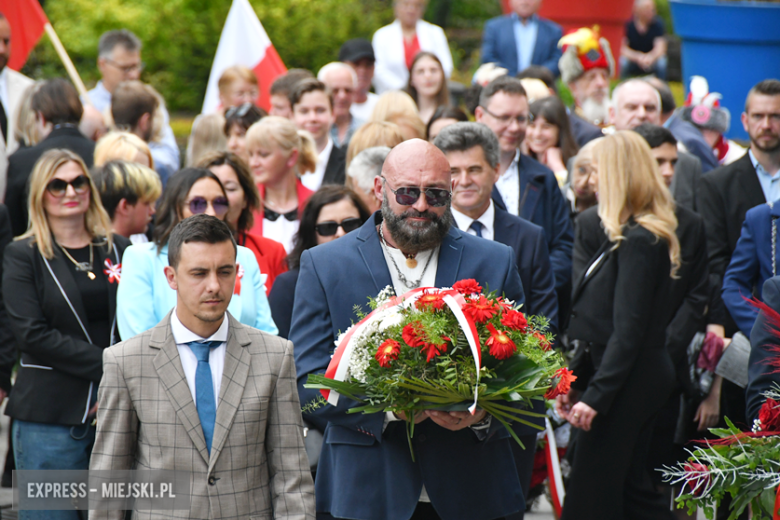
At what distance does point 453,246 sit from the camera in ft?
13.6

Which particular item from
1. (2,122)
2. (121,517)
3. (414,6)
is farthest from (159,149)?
(121,517)

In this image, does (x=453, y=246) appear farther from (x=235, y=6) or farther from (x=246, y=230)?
(x=235, y=6)

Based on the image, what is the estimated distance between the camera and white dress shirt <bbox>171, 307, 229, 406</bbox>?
3822mm

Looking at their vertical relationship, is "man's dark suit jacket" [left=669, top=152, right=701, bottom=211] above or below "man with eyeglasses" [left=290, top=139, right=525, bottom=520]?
above

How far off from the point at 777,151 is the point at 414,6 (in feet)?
19.7

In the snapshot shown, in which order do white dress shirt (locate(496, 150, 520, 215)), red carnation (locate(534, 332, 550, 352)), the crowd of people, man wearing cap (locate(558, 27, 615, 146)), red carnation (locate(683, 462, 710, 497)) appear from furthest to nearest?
man wearing cap (locate(558, 27, 615, 146)) → white dress shirt (locate(496, 150, 520, 215)) → the crowd of people → red carnation (locate(534, 332, 550, 352)) → red carnation (locate(683, 462, 710, 497))

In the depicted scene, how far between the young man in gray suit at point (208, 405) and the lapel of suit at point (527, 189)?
302 centimetres

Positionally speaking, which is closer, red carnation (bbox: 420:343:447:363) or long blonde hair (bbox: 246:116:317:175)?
red carnation (bbox: 420:343:447:363)

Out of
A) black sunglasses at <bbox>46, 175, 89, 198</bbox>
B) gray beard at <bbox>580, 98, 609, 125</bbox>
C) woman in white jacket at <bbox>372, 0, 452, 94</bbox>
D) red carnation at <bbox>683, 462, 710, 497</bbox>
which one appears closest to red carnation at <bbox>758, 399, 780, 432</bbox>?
red carnation at <bbox>683, 462, 710, 497</bbox>

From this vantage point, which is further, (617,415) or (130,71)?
(130,71)

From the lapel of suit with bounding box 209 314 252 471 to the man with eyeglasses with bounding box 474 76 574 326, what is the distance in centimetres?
287

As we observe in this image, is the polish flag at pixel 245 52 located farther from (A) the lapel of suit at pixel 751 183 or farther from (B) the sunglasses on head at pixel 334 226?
(A) the lapel of suit at pixel 751 183

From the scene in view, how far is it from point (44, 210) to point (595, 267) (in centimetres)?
330

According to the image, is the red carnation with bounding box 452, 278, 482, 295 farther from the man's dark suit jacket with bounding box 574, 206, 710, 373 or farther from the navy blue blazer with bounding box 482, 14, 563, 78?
the navy blue blazer with bounding box 482, 14, 563, 78
